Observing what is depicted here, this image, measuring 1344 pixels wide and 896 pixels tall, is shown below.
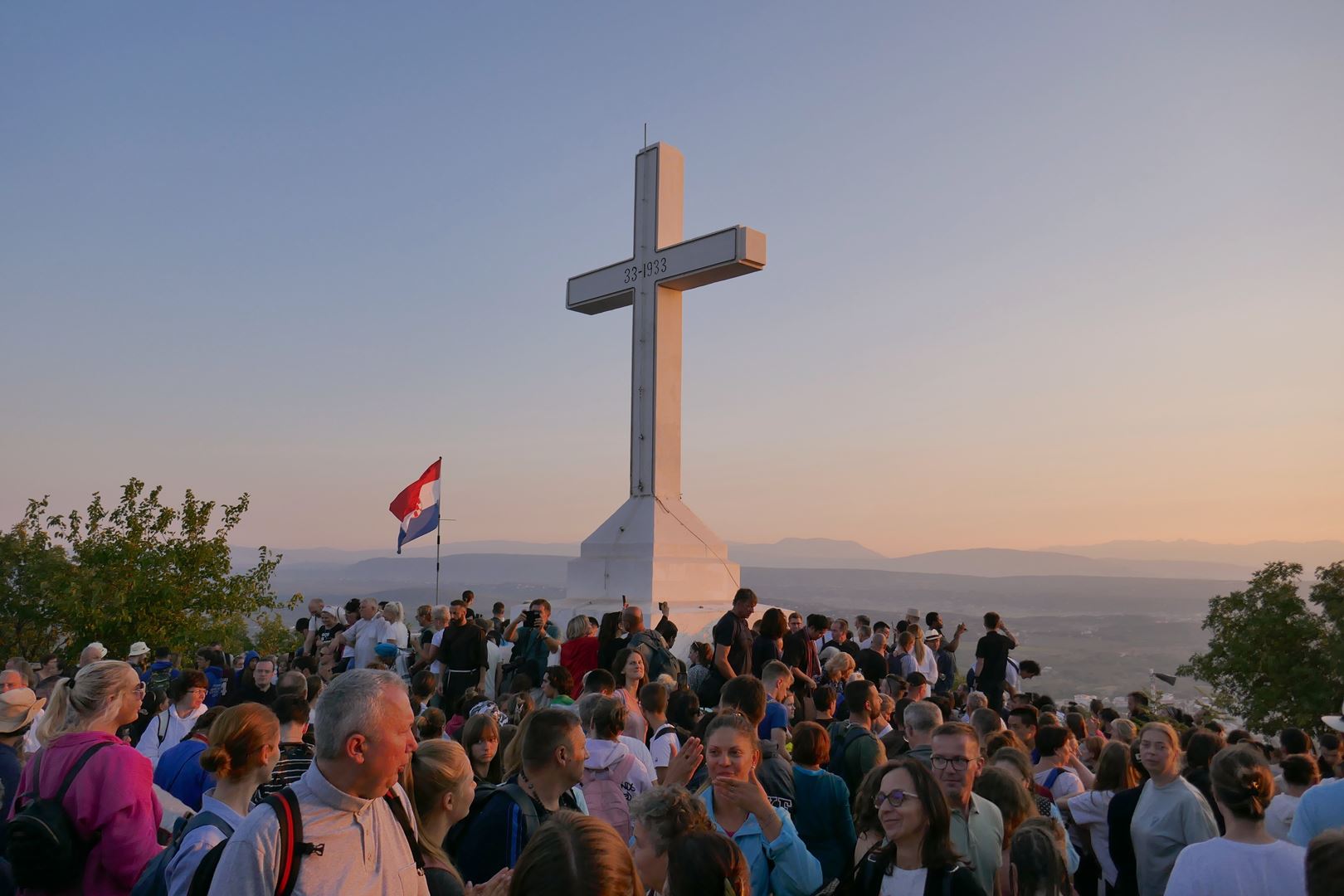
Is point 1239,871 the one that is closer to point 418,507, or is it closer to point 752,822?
point 752,822

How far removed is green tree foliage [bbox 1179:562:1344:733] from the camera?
2444 cm

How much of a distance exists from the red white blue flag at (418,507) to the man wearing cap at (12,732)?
10.8m

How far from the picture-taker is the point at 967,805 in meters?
4.25

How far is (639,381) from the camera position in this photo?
51.8 feet

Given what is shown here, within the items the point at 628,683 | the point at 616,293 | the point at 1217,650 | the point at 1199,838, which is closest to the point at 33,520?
the point at 616,293

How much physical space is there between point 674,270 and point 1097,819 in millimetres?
11323

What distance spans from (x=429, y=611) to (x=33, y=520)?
20.9 metres

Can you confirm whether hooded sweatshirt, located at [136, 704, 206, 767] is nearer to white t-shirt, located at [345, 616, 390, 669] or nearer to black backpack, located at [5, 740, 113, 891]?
black backpack, located at [5, 740, 113, 891]

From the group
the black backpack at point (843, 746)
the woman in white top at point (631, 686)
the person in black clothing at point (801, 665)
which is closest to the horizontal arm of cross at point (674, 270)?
the person in black clothing at point (801, 665)

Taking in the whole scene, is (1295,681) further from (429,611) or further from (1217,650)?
(429,611)

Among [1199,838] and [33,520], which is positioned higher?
[33,520]

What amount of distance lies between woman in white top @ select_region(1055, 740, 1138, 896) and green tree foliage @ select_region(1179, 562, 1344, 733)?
75.9 ft

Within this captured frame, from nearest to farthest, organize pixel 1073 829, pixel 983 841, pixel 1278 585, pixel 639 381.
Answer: pixel 983 841 < pixel 1073 829 < pixel 639 381 < pixel 1278 585

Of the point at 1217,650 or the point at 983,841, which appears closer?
the point at 983,841
